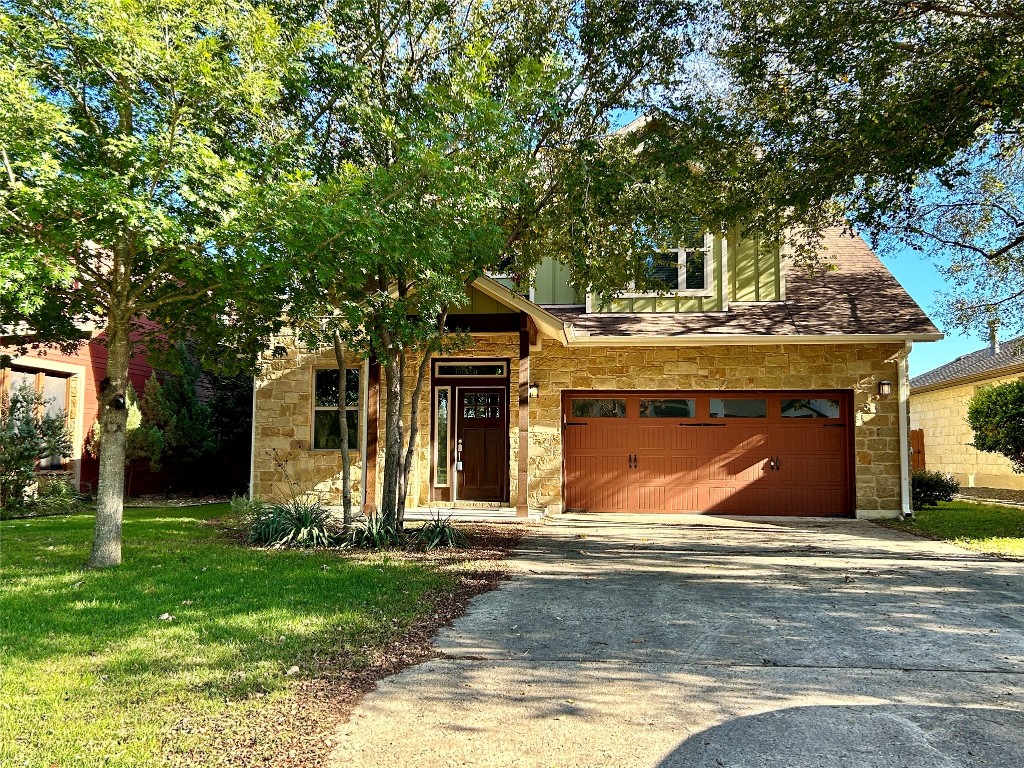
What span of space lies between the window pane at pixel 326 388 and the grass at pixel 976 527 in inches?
393

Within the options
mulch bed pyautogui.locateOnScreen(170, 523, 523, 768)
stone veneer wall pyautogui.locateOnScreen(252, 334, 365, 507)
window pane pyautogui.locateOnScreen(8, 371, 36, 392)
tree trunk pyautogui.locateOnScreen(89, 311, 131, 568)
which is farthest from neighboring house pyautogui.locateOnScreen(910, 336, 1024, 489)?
window pane pyautogui.locateOnScreen(8, 371, 36, 392)

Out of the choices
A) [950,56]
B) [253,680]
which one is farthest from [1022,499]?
[253,680]

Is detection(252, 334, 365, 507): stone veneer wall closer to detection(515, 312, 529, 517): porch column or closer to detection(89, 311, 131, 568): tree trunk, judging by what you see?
detection(515, 312, 529, 517): porch column

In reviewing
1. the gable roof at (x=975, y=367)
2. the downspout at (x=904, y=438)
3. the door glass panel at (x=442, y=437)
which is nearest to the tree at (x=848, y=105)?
the downspout at (x=904, y=438)

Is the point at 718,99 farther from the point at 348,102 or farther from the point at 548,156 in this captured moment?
the point at 348,102

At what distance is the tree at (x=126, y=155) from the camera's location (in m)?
5.04

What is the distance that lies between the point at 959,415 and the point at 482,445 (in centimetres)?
1447

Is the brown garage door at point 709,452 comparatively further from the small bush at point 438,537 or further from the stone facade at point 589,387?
the small bush at point 438,537

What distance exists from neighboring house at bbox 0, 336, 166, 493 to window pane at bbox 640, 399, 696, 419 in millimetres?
10133

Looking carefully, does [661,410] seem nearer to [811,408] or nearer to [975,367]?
[811,408]

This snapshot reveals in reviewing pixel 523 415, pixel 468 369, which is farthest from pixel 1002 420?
pixel 468 369

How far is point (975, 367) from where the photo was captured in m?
18.8

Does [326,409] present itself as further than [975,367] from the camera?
No

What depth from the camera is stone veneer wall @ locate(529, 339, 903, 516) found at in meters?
12.2
